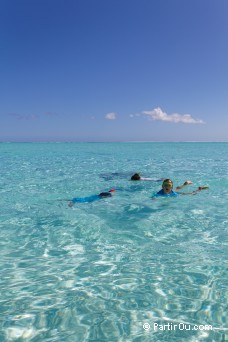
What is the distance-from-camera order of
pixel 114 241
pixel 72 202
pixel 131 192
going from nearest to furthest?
pixel 114 241
pixel 72 202
pixel 131 192

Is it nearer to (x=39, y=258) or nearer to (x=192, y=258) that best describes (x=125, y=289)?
(x=192, y=258)

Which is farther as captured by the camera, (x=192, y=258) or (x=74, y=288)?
(x=192, y=258)

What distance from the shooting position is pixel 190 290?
154 inches

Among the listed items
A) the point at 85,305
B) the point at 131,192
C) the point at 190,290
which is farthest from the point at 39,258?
the point at 131,192

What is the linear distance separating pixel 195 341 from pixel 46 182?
1145cm
